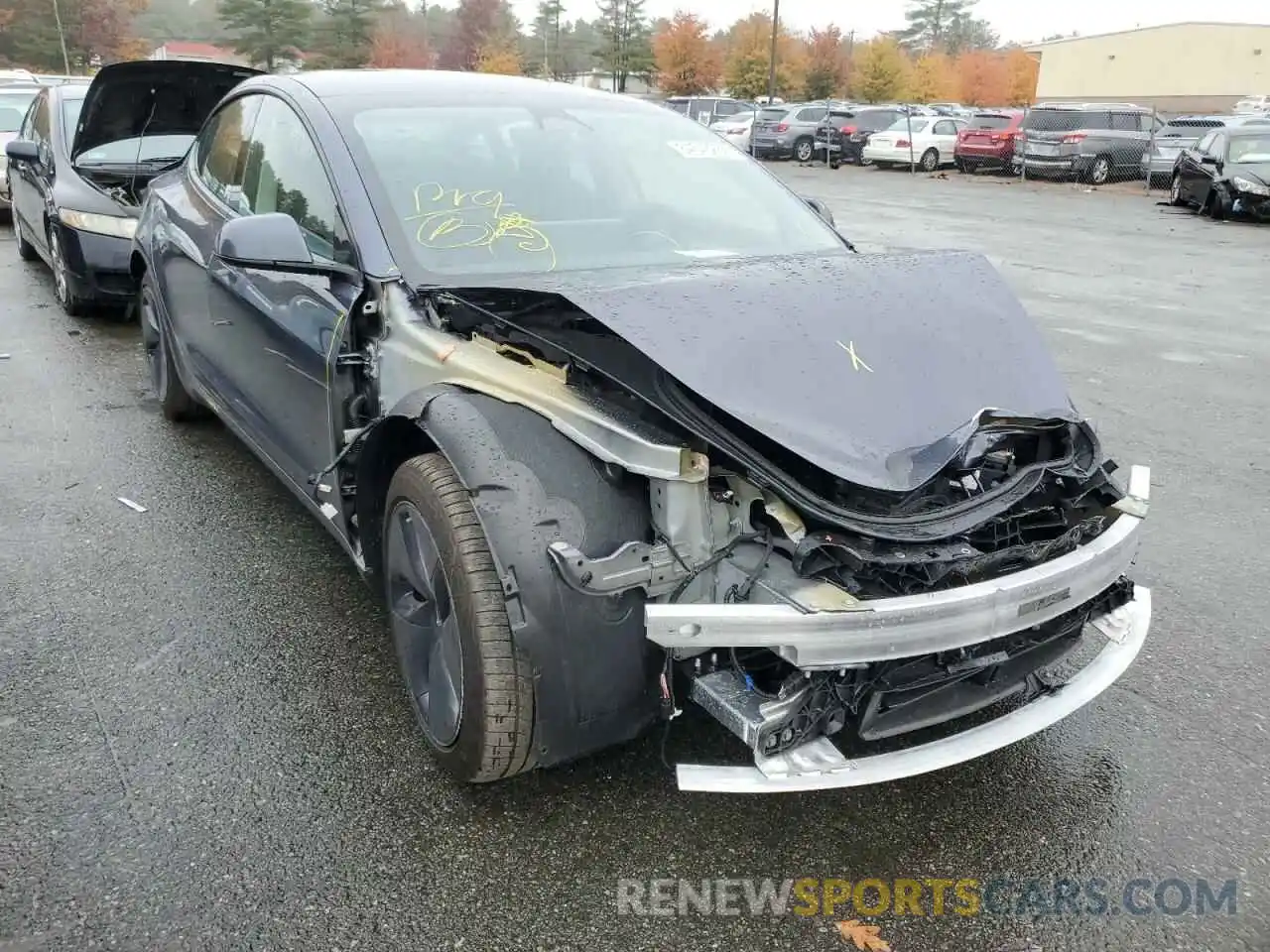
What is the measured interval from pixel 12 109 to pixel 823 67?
159ft

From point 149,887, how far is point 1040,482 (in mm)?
2266

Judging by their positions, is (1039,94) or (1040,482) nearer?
(1040,482)

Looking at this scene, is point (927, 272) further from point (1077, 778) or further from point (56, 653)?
point (56, 653)

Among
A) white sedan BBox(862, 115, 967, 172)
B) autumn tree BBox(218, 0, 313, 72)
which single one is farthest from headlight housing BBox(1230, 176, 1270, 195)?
autumn tree BBox(218, 0, 313, 72)

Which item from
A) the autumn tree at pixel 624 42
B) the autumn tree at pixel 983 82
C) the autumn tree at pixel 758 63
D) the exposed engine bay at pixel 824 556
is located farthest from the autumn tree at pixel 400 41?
the exposed engine bay at pixel 824 556

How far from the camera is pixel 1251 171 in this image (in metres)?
15.8

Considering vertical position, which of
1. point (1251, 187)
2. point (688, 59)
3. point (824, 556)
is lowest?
point (824, 556)

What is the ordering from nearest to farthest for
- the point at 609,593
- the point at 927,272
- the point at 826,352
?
the point at 609,593
the point at 826,352
the point at 927,272

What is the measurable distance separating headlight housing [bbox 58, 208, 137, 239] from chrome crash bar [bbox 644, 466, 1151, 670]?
20.7 feet

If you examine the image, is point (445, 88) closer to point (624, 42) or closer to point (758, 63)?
point (758, 63)

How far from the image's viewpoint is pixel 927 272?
2.85 metres

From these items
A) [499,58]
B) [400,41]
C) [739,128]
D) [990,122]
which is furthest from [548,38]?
[990,122]

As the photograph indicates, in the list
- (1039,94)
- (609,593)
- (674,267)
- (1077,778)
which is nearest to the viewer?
(609,593)

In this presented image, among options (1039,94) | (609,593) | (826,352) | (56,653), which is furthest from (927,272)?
(1039,94)
